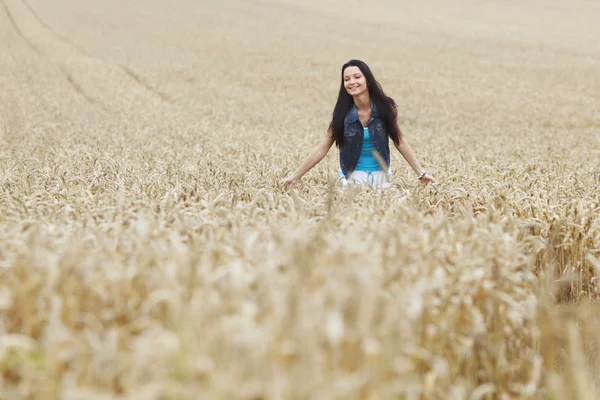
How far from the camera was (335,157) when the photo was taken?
1117 centimetres

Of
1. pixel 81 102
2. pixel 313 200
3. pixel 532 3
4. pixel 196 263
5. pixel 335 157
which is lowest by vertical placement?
pixel 81 102

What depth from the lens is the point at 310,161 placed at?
6508mm

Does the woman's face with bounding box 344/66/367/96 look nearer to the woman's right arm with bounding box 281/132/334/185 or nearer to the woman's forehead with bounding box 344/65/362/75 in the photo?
the woman's forehead with bounding box 344/65/362/75

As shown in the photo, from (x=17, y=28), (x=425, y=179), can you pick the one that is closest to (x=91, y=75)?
(x=17, y=28)

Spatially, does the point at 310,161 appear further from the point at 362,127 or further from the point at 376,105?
the point at 376,105

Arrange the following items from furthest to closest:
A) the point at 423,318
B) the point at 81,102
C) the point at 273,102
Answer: the point at 273,102 → the point at 81,102 → the point at 423,318

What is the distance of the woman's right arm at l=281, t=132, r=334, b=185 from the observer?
6230 mm

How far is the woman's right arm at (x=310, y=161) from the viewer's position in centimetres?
623

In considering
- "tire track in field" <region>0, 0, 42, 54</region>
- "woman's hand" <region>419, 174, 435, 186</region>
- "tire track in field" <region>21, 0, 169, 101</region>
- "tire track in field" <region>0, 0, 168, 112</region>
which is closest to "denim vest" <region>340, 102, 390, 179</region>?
"woman's hand" <region>419, 174, 435, 186</region>

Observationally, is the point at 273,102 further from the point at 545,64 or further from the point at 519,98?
the point at 545,64

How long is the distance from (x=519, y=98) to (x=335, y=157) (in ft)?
61.8

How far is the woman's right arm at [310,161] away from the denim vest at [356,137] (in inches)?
8.2

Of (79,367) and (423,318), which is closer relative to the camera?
(79,367)

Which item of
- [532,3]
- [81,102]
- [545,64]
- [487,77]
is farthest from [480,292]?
[532,3]
